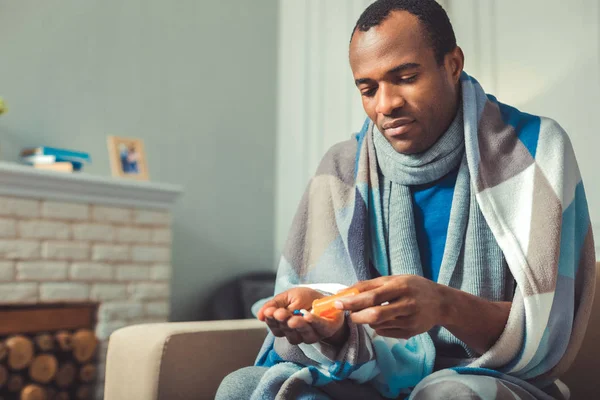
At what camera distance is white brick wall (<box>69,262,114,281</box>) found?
2.32 metres

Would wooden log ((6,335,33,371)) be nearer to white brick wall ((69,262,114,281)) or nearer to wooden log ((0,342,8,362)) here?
wooden log ((0,342,8,362))

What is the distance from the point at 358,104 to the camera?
10.3 ft

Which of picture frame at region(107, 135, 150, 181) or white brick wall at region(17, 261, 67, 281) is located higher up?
picture frame at region(107, 135, 150, 181)

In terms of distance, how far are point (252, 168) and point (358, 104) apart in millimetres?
773

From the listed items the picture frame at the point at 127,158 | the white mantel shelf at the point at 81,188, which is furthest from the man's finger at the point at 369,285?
the picture frame at the point at 127,158

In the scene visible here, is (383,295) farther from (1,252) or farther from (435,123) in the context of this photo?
(1,252)

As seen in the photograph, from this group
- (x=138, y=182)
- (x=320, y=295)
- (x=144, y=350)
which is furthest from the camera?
(x=138, y=182)

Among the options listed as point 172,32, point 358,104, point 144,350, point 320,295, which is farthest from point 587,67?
point 172,32

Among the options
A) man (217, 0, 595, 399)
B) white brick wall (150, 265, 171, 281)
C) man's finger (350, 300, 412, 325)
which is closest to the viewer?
man's finger (350, 300, 412, 325)

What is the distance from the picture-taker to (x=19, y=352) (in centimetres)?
211

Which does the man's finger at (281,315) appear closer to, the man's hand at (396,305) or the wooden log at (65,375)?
the man's hand at (396,305)

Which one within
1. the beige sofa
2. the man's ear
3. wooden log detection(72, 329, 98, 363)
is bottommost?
wooden log detection(72, 329, 98, 363)

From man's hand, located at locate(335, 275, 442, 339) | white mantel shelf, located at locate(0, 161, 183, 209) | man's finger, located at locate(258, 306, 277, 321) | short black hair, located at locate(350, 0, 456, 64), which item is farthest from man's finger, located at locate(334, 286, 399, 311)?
white mantel shelf, located at locate(0, 161, 183, 209)

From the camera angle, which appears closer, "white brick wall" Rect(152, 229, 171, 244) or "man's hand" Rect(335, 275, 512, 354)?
"man's hand" Rect(335, 275, 512, 354)
